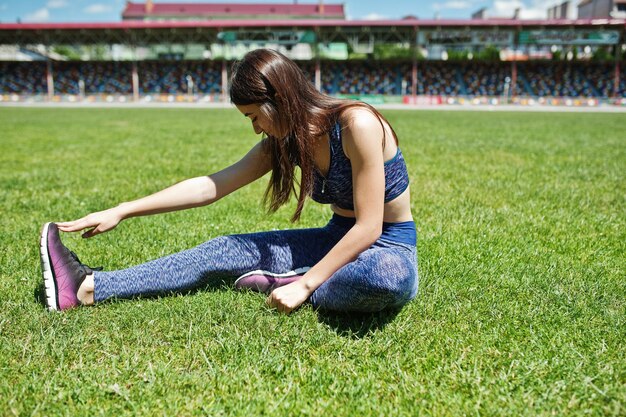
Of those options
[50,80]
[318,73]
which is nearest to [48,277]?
[318,73]

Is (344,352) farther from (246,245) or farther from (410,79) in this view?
(410,79)

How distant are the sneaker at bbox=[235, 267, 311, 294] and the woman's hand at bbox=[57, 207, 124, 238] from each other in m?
0.68

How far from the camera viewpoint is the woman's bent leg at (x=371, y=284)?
230 centimetres

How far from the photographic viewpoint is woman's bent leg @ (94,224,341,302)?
8.87 feet

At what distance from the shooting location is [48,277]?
2.56m

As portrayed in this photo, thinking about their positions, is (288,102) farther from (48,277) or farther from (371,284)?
(48,277)

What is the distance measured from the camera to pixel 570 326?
8.19 feet

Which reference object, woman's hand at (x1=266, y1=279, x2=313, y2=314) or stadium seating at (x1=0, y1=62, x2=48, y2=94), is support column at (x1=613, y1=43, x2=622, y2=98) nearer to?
stadium seating at (x1=0, y1=62, x2=48, y2=94)

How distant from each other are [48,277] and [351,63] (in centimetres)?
4198

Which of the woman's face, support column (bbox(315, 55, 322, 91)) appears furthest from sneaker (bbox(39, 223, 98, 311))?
support column (bbox(315, 55, 322, 91))

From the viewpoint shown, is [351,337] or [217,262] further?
[217,262]

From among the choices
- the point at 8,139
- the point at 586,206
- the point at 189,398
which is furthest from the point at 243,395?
the point at 8,139

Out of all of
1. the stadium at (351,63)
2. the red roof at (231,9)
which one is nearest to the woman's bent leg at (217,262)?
the stadium at (351,63)

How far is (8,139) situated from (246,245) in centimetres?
1069
